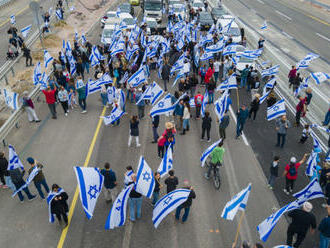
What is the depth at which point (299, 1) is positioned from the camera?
4938cm

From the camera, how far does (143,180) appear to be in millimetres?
8531

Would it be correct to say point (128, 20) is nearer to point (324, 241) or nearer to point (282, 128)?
point (282, 128)

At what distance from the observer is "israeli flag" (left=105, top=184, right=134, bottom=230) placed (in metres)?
8.30

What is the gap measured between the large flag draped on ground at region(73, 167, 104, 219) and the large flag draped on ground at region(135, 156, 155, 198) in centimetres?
116

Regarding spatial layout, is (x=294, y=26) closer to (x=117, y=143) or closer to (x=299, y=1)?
(x=299, y=1)

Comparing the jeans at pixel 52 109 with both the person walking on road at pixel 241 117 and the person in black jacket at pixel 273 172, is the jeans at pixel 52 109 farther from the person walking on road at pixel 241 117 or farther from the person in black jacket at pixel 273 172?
the person in black jacket at pixel 273 172

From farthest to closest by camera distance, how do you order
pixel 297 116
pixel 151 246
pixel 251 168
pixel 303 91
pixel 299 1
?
pixel 299 1 → pixel 303 91 → pixel 297 116 → pixel 251 168 → pixel 151 246

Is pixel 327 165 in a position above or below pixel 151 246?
above

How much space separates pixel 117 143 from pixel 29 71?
11502mm

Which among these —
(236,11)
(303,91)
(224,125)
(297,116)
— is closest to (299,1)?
(236,11)

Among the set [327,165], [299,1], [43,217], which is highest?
[327,165]

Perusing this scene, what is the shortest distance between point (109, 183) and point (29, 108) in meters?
7.44

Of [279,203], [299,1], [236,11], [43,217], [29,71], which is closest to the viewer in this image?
[43,217]

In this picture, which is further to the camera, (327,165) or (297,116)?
(297,116)
